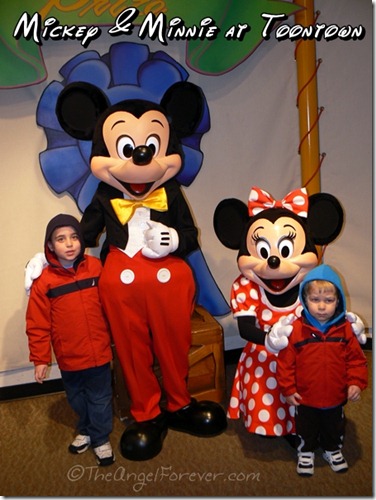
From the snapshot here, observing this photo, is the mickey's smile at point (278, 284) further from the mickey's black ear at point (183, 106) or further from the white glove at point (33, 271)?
the white glove at point (33, 271)

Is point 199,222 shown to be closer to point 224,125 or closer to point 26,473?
point 224,125

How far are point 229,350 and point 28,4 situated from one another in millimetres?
1704

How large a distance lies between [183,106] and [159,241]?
0.53 m

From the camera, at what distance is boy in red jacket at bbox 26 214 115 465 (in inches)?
68.0

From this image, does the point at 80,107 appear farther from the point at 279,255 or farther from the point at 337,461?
the point at 337,461

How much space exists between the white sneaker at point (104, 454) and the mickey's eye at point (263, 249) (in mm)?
828

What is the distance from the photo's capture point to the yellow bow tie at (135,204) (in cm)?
182

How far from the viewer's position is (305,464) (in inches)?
66.0

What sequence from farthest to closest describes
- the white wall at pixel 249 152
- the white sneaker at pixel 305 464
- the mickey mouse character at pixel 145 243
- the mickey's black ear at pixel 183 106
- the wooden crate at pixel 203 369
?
the white wall at pixel 249 152 → the wooden crate at pixel 203 369 → the mickey's black ear at pixel 183 106 → the mickey mouse character at pixel 145 243 → the white sneaker at pixel 305 464

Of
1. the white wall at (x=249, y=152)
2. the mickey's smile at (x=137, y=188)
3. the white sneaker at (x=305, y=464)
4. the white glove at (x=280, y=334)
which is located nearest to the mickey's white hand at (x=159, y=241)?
the mickey's smile at (x=137, y=188)

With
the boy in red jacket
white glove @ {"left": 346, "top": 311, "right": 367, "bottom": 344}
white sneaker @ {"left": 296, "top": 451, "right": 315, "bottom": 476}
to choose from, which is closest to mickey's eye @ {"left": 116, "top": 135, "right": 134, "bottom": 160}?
the boy in red jacket

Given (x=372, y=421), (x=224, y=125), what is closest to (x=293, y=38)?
(x=224, y=125)

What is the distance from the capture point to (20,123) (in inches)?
84.1

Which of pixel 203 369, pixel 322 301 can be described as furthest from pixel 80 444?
pixel 322 301
